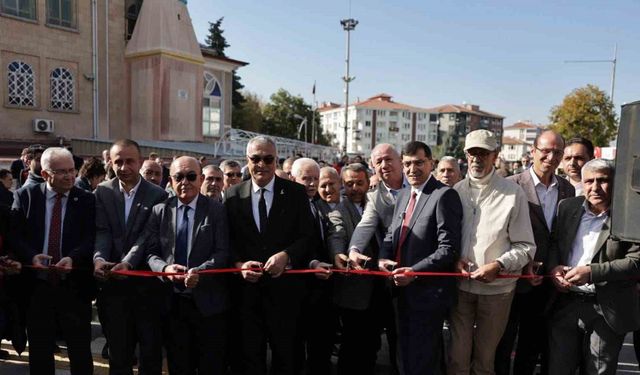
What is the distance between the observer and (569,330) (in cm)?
336

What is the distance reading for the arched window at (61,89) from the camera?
63.1ft

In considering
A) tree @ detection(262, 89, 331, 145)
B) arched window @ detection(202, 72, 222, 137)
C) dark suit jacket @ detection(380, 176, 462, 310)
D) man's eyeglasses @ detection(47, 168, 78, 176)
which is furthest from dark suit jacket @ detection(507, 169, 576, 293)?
tree @ detection(262, 89, 331, 145)

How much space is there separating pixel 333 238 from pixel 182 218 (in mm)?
1296

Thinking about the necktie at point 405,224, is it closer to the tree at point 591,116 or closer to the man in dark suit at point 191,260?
the man in dark suit at point 191,260

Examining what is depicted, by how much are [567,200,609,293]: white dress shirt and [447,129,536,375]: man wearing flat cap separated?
384 millimetres

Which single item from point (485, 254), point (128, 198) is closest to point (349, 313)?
point (485, 254)

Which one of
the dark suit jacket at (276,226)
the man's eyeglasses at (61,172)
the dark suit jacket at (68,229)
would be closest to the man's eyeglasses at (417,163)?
the dark suit jacket at (276,226)

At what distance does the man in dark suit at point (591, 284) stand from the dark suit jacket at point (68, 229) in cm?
381

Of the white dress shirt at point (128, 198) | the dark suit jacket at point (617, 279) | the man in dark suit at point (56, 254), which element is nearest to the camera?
the dark suit jacket at point (617, 279)

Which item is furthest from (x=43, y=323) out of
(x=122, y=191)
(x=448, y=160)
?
(x=448, y=160)

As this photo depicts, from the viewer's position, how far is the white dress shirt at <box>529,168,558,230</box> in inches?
156

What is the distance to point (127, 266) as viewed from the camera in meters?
3.51

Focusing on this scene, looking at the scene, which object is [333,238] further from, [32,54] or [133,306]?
[32,54]

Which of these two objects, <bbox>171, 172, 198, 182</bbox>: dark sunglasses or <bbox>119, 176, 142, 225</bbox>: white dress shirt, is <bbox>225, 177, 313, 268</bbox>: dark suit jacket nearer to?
<bbox>171, 172, 198, 182</bbox>: dark sunglasses
